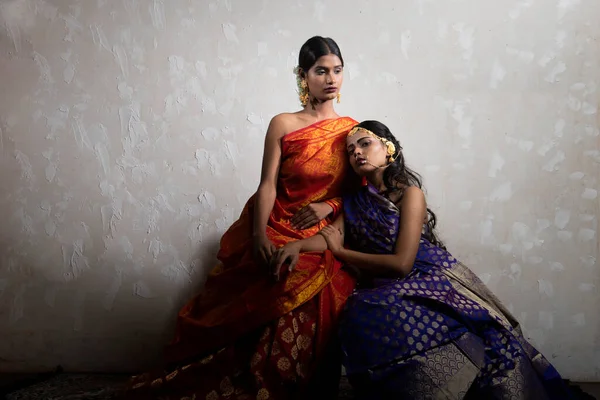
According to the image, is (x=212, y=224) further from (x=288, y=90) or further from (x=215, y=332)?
(x=215, y=332)

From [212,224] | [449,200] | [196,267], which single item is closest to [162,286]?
[196,267]

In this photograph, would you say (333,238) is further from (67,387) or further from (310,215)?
(67,387)

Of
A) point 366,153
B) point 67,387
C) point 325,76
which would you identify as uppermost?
point 325,76

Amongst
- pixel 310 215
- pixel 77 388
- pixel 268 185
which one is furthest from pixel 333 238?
pixel 77 388

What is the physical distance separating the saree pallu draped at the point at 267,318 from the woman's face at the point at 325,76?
0.62 ft

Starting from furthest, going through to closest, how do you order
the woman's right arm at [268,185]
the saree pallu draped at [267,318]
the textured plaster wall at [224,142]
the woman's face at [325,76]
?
the textured plaster wall at [224,142] → the woman's face at [325,76] → the woman's right arm at [268,185] → the saree pallu draped at [267,318]

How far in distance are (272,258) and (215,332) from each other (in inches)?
13.6

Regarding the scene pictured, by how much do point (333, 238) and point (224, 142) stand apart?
1.12 metres

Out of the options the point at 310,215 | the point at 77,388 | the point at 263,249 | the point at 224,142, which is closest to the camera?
the point at 263,249

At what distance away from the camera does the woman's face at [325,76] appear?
2.37m

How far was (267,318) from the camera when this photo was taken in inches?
78.1

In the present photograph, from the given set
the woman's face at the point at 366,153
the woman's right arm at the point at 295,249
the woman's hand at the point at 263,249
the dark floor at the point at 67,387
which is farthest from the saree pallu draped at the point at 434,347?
the dark floor at the point at 67,387

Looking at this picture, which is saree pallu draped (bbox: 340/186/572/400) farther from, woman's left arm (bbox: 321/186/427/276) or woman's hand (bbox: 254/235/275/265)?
→ woman's hand (bbox: 254/235/275/265)

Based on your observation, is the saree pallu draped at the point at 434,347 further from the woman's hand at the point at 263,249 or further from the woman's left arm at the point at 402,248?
the woman's hand at the point at 263,249
